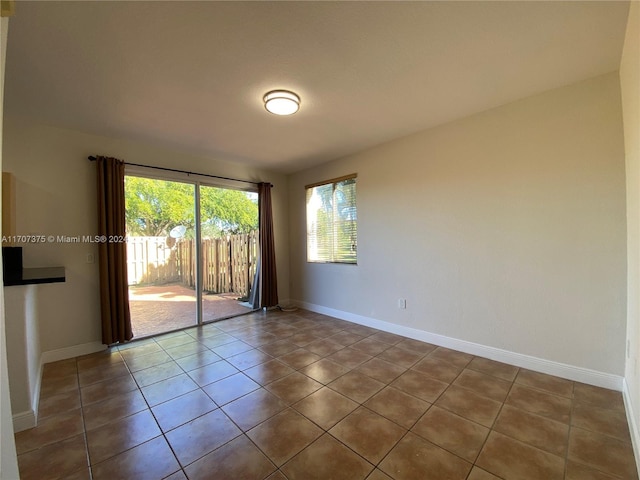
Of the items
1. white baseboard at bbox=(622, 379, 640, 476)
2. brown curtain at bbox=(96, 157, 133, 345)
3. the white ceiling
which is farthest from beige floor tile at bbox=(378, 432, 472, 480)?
brown curtain at bbox=(96, 157, 133, 345)

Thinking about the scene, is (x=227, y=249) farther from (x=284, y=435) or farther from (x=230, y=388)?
(x=284, y=435)

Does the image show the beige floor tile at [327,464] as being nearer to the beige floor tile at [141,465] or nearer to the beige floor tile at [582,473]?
the beige floor tile at [141,465]

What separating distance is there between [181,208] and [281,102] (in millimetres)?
2317

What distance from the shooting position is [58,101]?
2357 mm

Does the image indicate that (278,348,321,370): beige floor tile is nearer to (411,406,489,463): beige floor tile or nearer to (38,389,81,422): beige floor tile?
(411,406,489,463): beige floor tile

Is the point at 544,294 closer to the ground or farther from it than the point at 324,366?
farther from it

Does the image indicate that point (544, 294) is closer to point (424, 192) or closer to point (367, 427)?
point (424, 192)

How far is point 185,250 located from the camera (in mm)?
3816

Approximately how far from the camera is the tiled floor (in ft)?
4.84

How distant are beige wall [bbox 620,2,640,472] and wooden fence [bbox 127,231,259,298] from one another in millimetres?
4314

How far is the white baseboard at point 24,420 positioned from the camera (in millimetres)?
1749

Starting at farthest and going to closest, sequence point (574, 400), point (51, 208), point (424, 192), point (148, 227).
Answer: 1. point (148, 227)
2. point (424, 192)
3. point (51, 208)
4. point (574, 400)

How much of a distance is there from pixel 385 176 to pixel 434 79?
145cm

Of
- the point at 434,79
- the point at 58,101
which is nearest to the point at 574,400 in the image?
the point at 434,79
